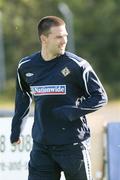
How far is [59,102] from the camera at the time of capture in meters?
8.03

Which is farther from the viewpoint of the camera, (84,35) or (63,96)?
(84,35)

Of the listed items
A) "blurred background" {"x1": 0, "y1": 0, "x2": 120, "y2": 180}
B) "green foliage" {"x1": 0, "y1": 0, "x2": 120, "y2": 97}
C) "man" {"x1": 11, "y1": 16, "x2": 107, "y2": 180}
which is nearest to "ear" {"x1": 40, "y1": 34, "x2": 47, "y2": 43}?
"man" {"x1": 11, "y1": 16, "x2": 107, "y2": 180}

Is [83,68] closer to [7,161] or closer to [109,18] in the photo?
[7,161]

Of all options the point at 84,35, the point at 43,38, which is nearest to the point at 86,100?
the point at 43,38

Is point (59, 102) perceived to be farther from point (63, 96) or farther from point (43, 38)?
point (43, 38)

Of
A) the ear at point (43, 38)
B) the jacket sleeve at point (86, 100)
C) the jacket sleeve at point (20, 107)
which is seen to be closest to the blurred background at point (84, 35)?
the jacket sleeve at point (20, 107)

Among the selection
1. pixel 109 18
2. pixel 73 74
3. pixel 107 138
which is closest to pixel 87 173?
pixel 73 74

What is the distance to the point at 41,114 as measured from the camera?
8102 millimetres

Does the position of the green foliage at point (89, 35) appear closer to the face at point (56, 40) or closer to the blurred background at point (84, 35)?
the blurred background at point (84, 35)

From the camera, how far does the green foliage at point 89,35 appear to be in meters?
63.2

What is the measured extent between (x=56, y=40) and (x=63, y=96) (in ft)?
1.59

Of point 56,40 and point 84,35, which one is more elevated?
point 84,35

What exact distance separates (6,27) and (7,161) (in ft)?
163

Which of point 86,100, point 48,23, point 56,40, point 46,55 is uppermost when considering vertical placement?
point 48,23
